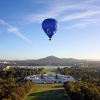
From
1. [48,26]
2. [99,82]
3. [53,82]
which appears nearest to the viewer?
[48,26]

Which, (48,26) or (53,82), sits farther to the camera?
(53,82)

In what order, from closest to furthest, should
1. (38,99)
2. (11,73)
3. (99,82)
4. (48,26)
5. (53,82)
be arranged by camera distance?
(48,26) → (38,99) → (99,82) → (53,82) → (11,73)

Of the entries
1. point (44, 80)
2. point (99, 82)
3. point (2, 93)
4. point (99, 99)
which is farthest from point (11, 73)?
point (99, 99)

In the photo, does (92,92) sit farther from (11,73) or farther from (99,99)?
(11,73)

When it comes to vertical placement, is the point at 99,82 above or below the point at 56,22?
below

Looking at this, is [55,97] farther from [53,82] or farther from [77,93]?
[53,82]

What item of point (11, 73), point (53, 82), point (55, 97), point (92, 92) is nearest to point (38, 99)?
point (55, 97)
